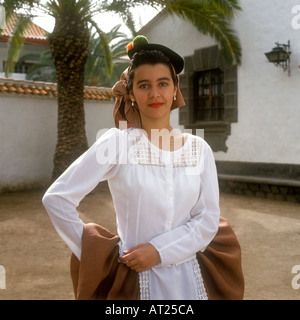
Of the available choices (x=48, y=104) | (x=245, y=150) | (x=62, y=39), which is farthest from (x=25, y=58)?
(x=245, y=150)

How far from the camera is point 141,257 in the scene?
4.31 feet

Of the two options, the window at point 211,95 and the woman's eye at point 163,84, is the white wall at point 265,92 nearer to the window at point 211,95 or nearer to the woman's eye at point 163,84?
the window at point 211,95

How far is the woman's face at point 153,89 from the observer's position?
1440 mm

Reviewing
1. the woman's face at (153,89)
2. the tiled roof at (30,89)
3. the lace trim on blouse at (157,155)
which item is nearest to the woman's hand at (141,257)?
the lace trim on blouse at (157,155)

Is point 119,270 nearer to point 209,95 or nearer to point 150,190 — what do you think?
point 150,190

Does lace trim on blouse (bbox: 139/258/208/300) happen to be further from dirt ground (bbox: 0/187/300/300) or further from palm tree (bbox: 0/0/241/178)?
palm tree (bbox: 0/0/241/178)

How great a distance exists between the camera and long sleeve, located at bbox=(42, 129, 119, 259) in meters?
1.33

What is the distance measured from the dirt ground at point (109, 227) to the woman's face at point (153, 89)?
2264 mm

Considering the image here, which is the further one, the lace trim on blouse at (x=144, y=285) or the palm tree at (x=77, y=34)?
the palm tree at (x=77, y=34)

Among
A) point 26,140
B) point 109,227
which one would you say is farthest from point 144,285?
point 26,140

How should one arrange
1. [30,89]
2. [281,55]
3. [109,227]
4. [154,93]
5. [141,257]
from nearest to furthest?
[141,257], [154,93], [109,227], [281,55], [30,89]

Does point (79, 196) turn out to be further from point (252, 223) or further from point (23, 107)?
point (23, 107)

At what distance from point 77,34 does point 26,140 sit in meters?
2.81
